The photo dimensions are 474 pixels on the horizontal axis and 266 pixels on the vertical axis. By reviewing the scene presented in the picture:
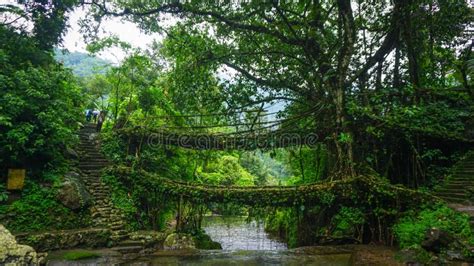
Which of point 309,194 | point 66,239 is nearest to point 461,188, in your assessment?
point 309,194

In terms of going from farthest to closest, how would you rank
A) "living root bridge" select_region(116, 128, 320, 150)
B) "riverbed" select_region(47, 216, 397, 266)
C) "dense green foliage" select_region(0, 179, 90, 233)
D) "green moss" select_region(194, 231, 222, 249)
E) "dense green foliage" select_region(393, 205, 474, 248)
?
1. "green moss" select_region(194, 231, 222, 249)
2. "living root bridge" select_region(116, 128, 320, 150)
3. "dense green foliage" select_region(0, 179, 90, 233)
4. "riverbed" select_region(47, 216, 397, 266)
5. "dense green foliage" select_region(393, 205, 474, 248)

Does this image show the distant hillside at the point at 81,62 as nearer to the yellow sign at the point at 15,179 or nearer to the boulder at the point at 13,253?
the yellow sign at the point at 15,179

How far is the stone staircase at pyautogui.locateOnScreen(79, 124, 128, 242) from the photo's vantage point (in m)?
8.38

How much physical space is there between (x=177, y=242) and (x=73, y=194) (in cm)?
315

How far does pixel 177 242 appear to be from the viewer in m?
8.05

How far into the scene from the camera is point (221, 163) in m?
18.6

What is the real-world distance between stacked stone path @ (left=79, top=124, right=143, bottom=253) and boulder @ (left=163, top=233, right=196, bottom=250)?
0.66 meters

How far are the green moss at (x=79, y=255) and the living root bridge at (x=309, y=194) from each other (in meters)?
2.50

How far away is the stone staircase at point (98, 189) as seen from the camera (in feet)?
27.5

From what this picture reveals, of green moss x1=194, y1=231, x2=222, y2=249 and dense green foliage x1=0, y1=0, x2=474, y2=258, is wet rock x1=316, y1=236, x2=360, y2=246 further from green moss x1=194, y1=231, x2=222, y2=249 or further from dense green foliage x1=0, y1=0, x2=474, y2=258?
green moss x1=194, y1=231, x2=222, y2=249

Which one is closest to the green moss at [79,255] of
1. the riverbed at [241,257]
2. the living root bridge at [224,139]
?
the riverbed at [241,257]

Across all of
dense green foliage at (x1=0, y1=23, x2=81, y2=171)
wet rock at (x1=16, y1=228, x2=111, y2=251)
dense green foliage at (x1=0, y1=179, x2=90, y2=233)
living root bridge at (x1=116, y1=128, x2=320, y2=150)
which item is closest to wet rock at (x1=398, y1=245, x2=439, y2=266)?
living root bridge at (x1=116, y1=128, x2=320, y2=150)

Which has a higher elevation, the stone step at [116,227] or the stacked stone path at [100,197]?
the stacked stone path at [100,197]

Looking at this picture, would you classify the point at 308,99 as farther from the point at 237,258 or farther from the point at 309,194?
the point at 237,258
